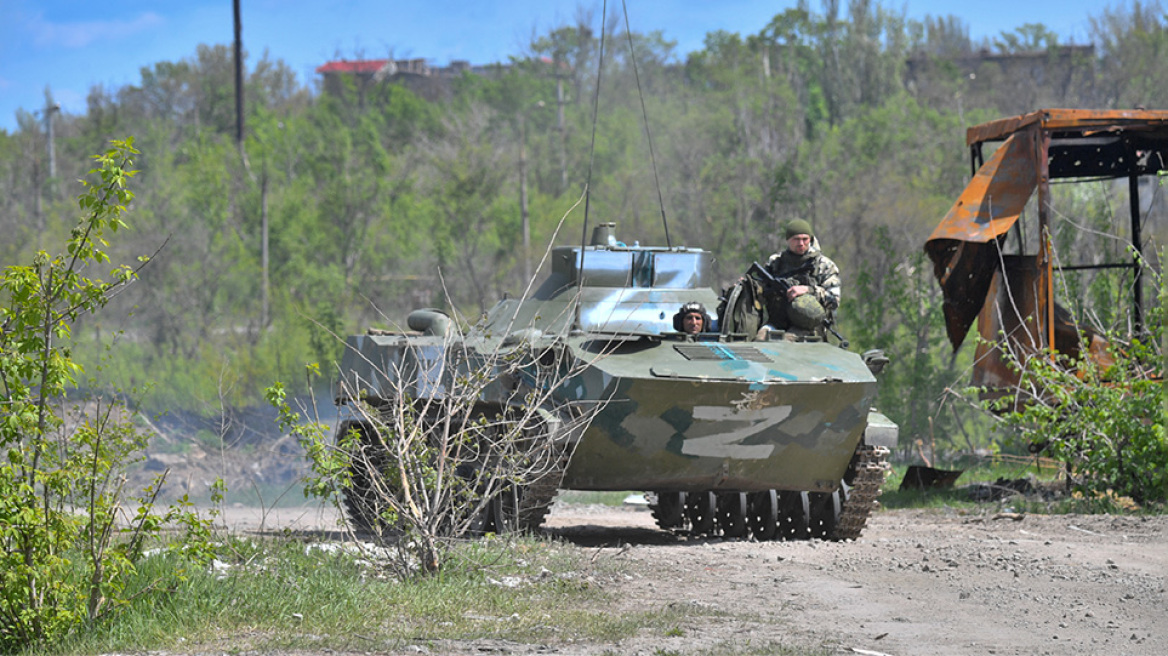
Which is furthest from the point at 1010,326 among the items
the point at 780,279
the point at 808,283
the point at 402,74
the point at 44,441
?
the point at 402,74

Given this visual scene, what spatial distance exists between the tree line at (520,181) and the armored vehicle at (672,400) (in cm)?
849

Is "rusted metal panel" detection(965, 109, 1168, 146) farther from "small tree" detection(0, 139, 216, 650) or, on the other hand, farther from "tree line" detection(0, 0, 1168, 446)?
"small tree" detection(0, 139, 216, 650)

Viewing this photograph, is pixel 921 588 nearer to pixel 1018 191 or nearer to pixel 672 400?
pixel 672 400

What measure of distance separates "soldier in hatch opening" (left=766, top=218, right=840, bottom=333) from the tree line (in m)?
7.80

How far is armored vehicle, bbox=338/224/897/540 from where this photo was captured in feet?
32.8

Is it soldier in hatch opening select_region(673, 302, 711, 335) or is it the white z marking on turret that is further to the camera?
soldier in hatch opening select_region(673, 302, 711, 335)

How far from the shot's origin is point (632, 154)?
4959 centimetres

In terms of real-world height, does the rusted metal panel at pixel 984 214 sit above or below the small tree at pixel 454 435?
above

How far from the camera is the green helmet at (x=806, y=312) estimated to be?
1127 cm

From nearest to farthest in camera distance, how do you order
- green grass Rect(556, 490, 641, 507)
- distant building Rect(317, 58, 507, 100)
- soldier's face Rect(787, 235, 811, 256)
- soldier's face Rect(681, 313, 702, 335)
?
1. soldier's face Rect(681, 313, 702, 335)
2. soldier's face Rect(787, 235, 811, 256)
3. green grass Rect(556, 490, 641, 507)
4. distant building Rect(317, 58, 507, 100)

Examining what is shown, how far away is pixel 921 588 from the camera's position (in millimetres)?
8836

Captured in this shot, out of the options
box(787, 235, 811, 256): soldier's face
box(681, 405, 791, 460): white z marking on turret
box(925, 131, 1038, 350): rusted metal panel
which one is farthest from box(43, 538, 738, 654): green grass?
box(925, 131, 1038, 350): rusted metal panel

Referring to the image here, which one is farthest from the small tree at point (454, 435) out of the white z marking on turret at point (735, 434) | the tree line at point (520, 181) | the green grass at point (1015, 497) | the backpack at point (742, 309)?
the tree line at point (520, 181)

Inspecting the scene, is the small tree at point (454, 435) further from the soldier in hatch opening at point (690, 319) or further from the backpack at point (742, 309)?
the backpack at point (742, 309)
